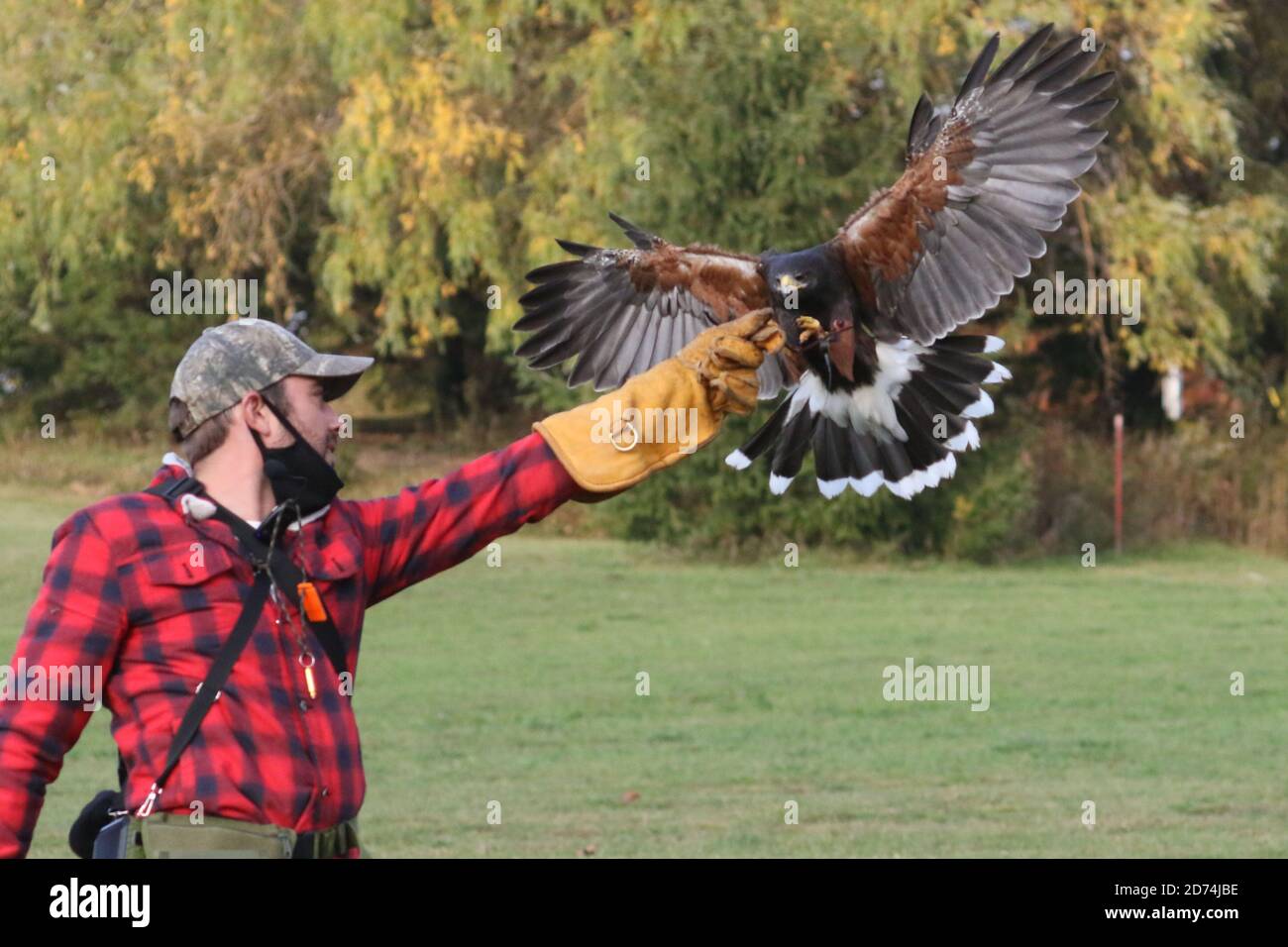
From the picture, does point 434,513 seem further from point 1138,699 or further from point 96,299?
point 96,299

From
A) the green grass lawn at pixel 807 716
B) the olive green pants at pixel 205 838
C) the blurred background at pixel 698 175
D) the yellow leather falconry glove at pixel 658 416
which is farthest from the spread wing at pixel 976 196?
the blurred background at pixel 698 175

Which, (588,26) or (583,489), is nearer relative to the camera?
(583,489)

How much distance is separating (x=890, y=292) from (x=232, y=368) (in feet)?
11.5

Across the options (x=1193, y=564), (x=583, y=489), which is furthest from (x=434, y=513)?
(x=1193, y=564)

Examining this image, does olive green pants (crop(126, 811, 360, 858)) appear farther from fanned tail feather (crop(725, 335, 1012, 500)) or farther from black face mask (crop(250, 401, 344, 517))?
fanned tail feather (crop(725, 335, 1012, 500))

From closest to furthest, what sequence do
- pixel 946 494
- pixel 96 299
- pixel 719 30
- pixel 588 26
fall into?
pixel 719 30 < pixel 946 494 < pixel 588 26 < pixel 96 299

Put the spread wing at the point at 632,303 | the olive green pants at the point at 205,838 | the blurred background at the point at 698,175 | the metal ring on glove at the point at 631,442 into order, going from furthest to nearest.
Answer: the blurred background at the point at 698,175 < the spread wing at the point at 632,303 < the metal ring on glove at the point at 631,442 < the olive green pants at the point at 205,838

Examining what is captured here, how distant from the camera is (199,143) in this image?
893 inches

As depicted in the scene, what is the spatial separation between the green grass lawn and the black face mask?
4.77 metres

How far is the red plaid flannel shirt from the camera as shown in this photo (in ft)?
11.3

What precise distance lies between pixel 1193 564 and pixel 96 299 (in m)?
17.6

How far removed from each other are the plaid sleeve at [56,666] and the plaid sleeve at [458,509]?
56cm

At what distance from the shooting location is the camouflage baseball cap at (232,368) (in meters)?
3.66

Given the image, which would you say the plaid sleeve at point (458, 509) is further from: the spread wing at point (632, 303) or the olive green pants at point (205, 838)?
the spread wing at point (632, 303)
